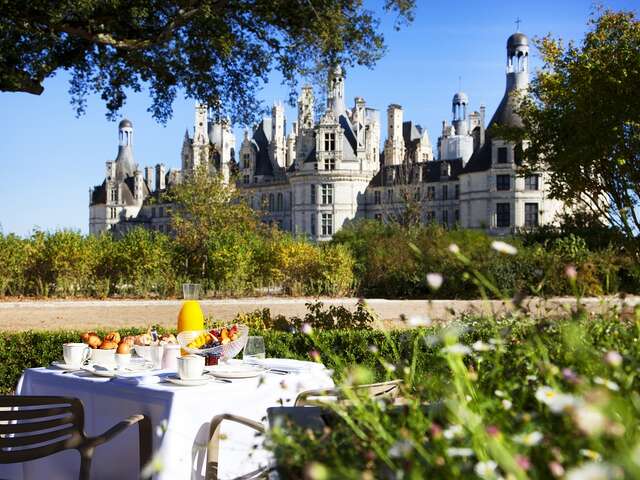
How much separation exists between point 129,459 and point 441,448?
239 centimetres

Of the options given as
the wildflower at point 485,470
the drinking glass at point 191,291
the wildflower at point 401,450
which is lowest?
the wildflower at point 485,470

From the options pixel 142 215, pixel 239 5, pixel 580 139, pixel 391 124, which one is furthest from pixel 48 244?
pixel 142 215

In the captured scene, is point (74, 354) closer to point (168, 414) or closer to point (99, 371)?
point (99, 371)

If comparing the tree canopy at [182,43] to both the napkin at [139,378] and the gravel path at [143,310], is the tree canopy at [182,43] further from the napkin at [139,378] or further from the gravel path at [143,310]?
the napkin at [139,378]

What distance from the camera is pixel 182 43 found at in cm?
1068

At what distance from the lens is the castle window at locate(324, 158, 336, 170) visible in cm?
4916

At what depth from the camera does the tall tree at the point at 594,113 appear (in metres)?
16.1

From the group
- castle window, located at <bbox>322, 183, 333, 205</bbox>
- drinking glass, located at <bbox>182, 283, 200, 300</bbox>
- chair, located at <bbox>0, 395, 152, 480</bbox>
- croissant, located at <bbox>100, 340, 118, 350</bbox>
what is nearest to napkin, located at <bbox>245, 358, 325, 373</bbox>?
drinking glass, located at <bbox>182, 283, 200, 300</bbox>

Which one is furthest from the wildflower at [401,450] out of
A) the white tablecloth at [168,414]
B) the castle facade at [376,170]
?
the castle facade at [376,170]

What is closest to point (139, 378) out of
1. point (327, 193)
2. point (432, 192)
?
point (432, 192)

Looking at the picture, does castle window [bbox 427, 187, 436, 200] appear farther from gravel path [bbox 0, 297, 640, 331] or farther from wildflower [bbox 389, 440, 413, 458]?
wildflower [bbox 389, 440, 413, 458]

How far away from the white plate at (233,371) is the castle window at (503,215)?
39.8 meters

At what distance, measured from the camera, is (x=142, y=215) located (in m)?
69.4

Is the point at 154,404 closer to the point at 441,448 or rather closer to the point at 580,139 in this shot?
the point at 441,448
